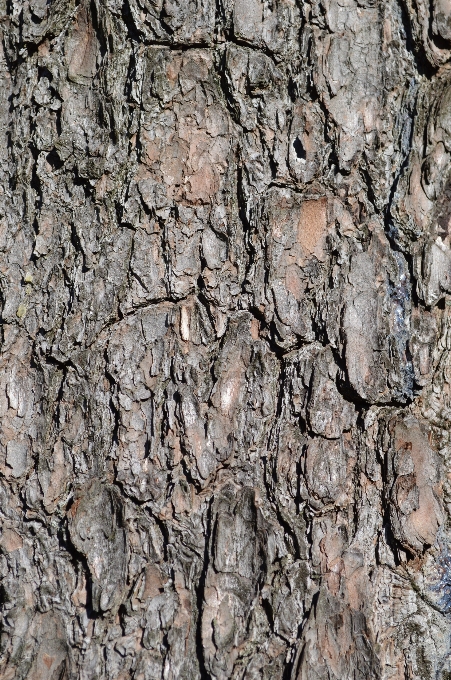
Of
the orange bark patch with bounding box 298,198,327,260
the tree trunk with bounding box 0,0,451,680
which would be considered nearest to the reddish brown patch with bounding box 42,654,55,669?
the tree trunk with bounding box 0,0,451,680

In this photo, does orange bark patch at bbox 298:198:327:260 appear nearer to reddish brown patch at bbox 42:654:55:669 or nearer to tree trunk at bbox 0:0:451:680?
tree trunk at bbox 0:0:451:680

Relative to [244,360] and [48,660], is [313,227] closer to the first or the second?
[244,360]

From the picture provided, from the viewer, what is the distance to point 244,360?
1298 millimetres

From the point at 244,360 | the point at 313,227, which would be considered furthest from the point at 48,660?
the point at 313,227

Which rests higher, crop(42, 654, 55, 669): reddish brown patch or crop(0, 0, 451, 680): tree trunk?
crop(0, 0, 451, 680): tree trunk

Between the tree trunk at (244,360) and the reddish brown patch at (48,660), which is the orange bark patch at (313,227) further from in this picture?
the reddish brown patch at (48,660)

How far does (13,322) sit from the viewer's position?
4.56ft

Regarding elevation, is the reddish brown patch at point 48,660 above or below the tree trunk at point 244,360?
Result: below

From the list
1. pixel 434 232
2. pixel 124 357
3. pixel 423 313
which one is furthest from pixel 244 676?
pixel 434 232

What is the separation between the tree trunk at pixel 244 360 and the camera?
1.26 meters

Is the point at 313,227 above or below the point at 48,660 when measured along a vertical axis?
above

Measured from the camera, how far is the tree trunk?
49.7 inches

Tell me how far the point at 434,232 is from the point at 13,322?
0.90 metres

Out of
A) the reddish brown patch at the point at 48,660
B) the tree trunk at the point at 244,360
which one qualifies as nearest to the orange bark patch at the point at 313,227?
the tree trunk at the point at 244,360
